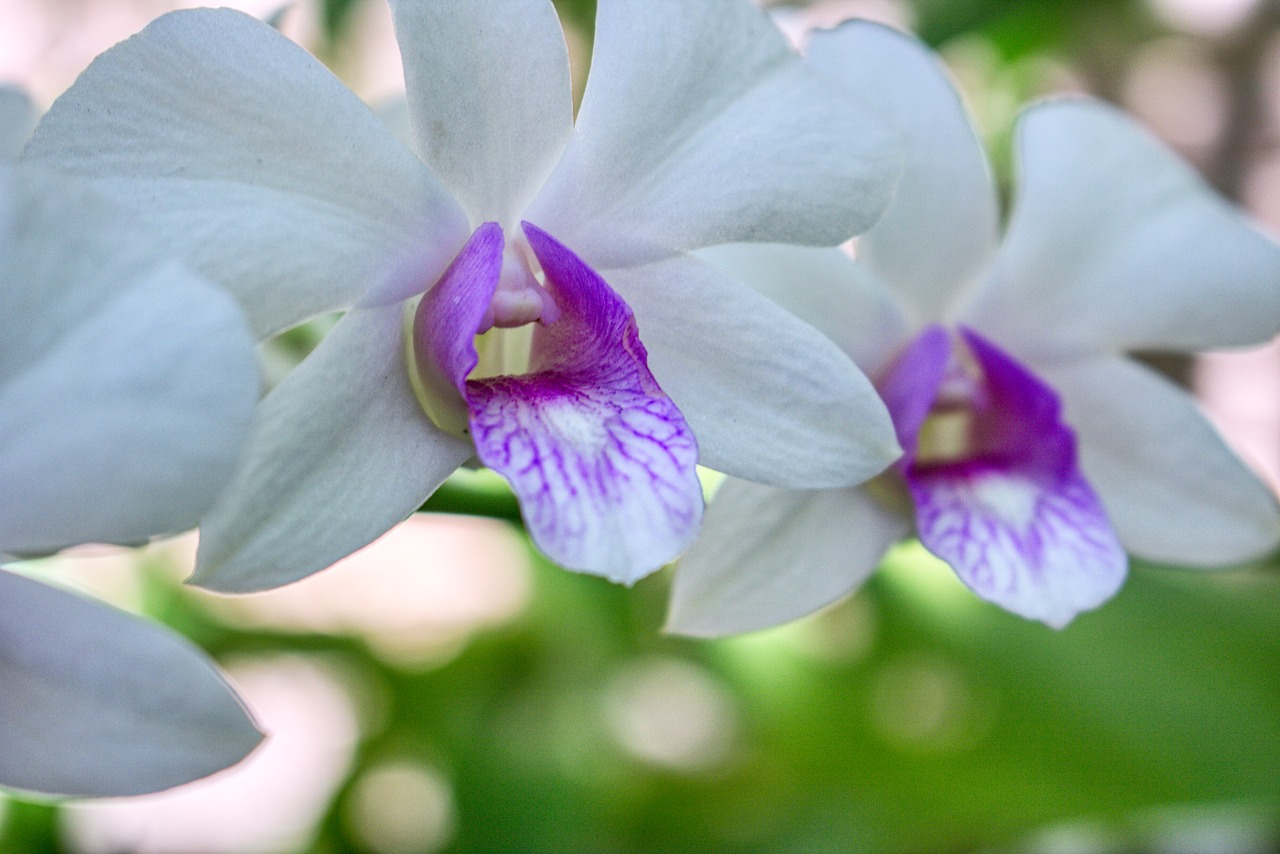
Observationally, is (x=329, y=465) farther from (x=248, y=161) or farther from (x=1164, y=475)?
(x=1164, y=475)

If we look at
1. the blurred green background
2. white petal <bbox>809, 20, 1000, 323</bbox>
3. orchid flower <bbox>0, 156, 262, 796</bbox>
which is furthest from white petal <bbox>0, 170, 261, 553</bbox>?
the blurred green background

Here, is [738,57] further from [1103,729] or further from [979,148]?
[1103,729]

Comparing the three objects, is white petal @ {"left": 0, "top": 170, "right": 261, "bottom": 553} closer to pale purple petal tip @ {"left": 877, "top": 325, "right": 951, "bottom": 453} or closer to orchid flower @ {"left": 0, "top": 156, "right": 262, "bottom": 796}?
orchid flower @ {"left": 0, "top": 156, "right": 262, "bottom": 796}


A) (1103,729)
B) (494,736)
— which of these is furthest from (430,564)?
(1103,729)

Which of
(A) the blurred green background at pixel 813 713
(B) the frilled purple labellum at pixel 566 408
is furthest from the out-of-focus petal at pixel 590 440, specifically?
(A) the blurred green background at pixel 813 713

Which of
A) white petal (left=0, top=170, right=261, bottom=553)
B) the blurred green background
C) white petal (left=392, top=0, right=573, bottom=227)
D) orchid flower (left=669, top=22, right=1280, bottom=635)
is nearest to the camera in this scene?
white petal (left=0, top=170, right=261, bottom=553)
